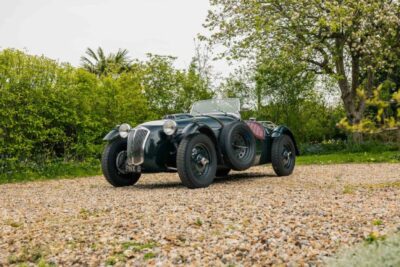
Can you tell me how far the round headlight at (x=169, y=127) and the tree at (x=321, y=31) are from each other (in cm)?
1015

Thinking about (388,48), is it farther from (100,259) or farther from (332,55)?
(100,259)

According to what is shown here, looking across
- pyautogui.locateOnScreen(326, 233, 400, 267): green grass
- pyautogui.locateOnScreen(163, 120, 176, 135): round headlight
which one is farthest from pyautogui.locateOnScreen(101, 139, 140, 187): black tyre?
pyautogui.locateOnScreen(326, 233, 400, 267): green grass

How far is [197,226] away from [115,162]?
15.2 ft

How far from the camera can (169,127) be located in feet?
27.9

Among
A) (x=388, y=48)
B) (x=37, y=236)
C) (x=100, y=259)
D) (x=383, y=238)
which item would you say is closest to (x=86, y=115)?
(x=37, y=236)

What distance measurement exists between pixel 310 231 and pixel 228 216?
1067 mm

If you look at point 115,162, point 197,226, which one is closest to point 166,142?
point 115,162

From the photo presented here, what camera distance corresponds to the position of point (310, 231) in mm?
4418

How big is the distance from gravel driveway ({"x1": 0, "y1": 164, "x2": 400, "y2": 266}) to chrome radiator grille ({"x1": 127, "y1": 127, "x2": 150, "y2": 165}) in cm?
90

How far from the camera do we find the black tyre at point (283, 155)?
10.3 meters

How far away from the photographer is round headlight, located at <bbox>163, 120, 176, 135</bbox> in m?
8.47

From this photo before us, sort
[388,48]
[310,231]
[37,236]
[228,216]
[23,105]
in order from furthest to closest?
1. [388,48]
2. [23,105]
3. [228,216]
4. [37,236]
5. [310,231]

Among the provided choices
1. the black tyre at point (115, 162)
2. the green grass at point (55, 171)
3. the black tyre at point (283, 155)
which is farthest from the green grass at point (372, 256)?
the green grass at point (55, 171)

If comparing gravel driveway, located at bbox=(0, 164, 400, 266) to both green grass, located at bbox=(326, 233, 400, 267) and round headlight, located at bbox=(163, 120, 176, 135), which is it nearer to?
green grass, located at bbox=(326, 233, 400, 267)
